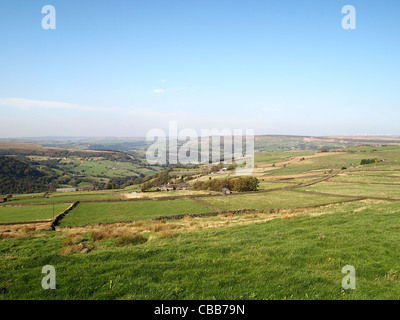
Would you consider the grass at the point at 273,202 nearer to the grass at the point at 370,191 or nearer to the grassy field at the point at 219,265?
the grass at the point at 370,191

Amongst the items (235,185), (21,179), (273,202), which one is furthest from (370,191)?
(21,179)

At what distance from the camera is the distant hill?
10684 centimetres

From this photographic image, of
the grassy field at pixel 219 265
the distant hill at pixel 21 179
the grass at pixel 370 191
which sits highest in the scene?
the grassy field at pixel 219 265

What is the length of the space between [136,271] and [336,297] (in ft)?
20.7

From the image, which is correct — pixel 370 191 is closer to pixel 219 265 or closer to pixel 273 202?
pixel 273 202

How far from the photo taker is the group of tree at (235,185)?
5445 centimetres

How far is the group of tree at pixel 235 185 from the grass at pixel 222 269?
4158 cm

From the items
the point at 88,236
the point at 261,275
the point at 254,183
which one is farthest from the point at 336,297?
the point at 254,183

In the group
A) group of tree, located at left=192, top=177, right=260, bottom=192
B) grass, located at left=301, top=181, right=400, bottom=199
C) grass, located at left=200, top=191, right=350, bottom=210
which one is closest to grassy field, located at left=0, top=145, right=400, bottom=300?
grass, located at left=200, top=191, right=350, bottom=210

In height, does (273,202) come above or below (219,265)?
below

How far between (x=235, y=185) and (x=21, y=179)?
388 ft

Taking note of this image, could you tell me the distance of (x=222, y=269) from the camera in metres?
8.44

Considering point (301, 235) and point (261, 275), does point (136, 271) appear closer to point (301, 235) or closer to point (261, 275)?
point (261, 275)

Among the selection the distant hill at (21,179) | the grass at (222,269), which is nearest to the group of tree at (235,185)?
the grass at (222,269)
